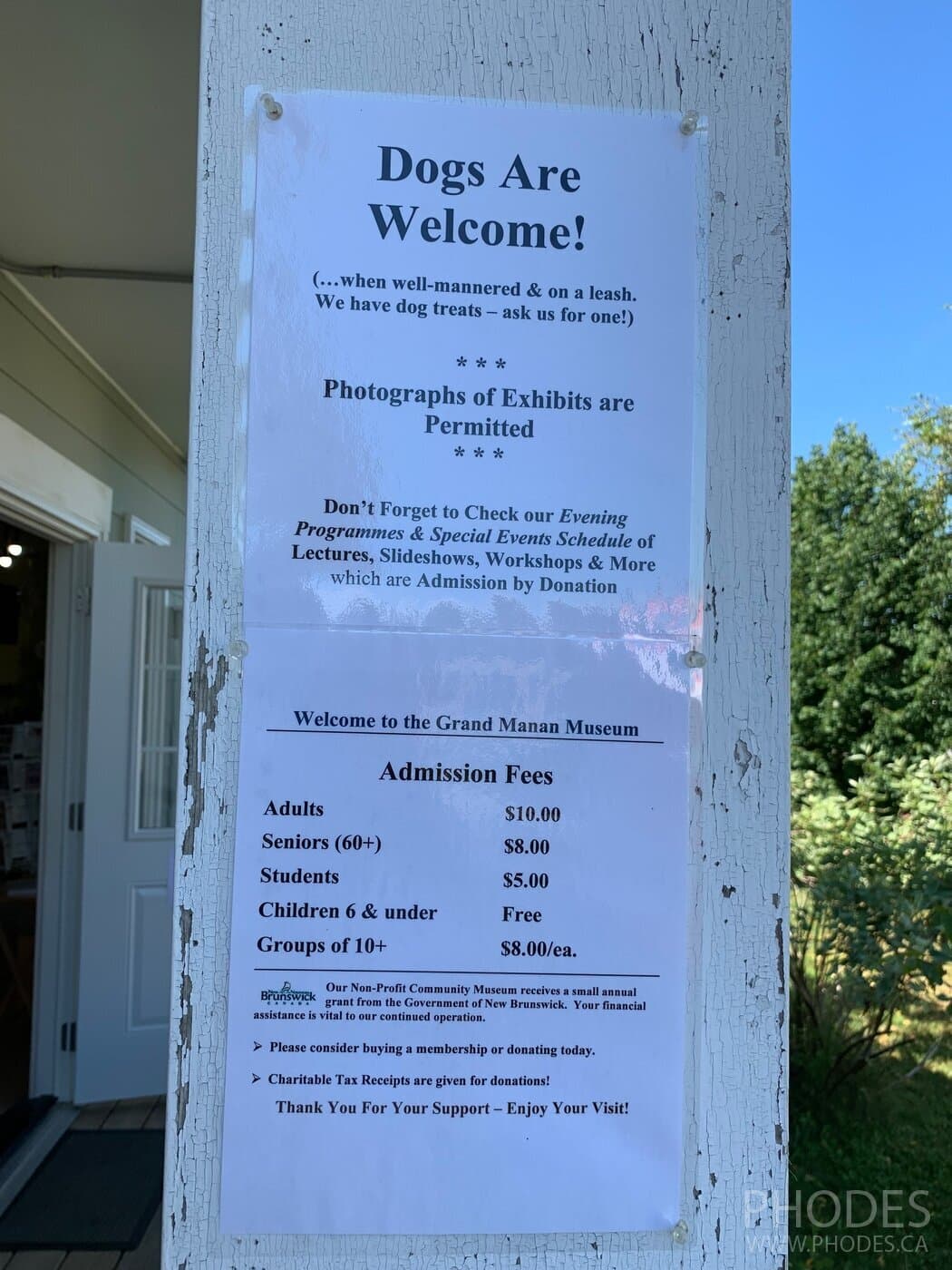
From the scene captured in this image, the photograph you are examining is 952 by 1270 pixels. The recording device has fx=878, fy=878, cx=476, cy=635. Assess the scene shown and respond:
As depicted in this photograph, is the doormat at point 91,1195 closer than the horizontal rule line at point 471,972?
No

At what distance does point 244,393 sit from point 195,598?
8.8 inches

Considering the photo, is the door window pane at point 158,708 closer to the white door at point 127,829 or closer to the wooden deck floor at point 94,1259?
the white door at point 127,829

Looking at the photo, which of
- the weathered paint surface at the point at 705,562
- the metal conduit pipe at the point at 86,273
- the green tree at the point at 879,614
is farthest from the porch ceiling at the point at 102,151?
the green tree at the point at 879,614

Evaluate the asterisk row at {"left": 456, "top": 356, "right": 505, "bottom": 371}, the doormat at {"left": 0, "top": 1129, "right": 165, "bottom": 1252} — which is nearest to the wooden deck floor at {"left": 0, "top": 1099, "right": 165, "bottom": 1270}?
the doormat at {"left": 0, "top": 1129, "right": 165, "bottom": 1252}

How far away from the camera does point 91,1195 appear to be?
9.85 ft

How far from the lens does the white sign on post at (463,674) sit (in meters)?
0.89

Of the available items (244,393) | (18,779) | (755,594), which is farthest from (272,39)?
(18,779)

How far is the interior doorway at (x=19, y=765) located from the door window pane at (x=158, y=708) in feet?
1.99

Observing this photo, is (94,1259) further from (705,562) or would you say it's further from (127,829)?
(705,562)

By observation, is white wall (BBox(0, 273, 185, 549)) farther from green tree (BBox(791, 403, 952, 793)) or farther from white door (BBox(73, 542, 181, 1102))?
green tree (BBox(791, 403, 952, 793))

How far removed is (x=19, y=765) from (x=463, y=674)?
4243mm

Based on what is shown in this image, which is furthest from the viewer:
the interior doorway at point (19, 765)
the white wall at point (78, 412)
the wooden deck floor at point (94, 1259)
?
the interior doorway at point (19, 765)

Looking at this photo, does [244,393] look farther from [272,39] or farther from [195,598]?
[272,39]

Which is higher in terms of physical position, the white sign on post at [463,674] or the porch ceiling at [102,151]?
the porch ceiling at [102,151]
